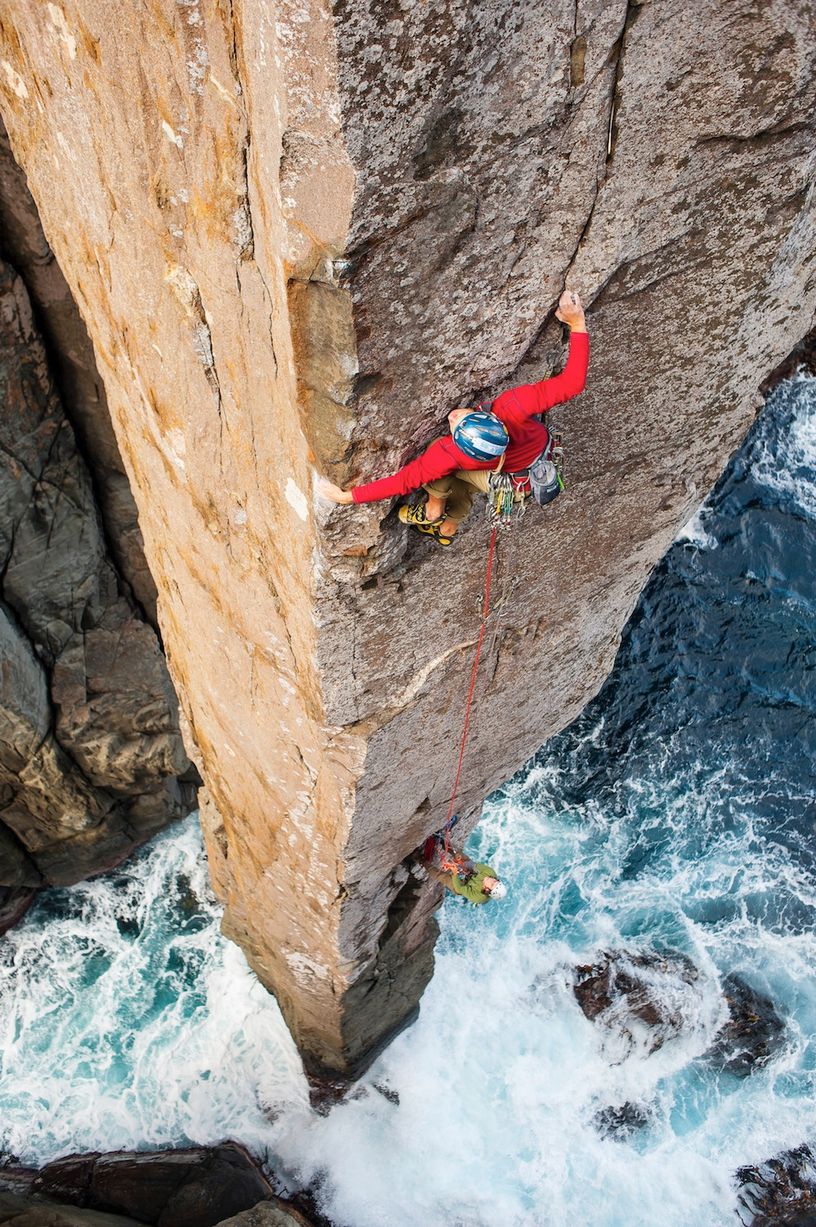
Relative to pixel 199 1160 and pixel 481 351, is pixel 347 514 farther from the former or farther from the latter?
pixel 199 1160

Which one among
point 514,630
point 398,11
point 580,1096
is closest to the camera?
point 398,11

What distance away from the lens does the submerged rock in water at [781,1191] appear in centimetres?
754

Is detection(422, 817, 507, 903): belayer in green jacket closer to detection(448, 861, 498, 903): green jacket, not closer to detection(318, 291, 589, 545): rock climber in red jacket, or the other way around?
detection(448, 861, 498, 903): green jacket

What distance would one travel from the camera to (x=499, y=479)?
10.0 feet

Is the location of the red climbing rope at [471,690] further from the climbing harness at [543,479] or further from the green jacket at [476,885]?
the climbing harness at [543,479]

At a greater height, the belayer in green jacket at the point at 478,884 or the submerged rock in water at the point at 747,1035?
the belayer in green jacket at the point at 478,884

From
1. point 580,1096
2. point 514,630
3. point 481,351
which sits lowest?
point 580,1096

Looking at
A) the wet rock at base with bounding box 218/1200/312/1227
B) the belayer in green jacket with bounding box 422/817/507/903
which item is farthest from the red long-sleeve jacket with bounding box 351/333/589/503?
the wet rock at base with bounding box 218/1200/312/1227

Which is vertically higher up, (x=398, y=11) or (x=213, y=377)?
(x=398, y=11)

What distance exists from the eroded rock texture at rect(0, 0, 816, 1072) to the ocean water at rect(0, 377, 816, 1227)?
3.89m

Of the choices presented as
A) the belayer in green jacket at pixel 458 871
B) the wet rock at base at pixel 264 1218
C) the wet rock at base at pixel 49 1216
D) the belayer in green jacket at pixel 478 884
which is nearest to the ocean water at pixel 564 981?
the wet rock at base at pixel 49 1216

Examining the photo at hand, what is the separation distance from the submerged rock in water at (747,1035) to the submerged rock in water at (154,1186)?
4.05 meters

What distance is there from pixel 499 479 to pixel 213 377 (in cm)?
139

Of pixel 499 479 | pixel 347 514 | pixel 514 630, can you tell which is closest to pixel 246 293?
pixel 347 514
